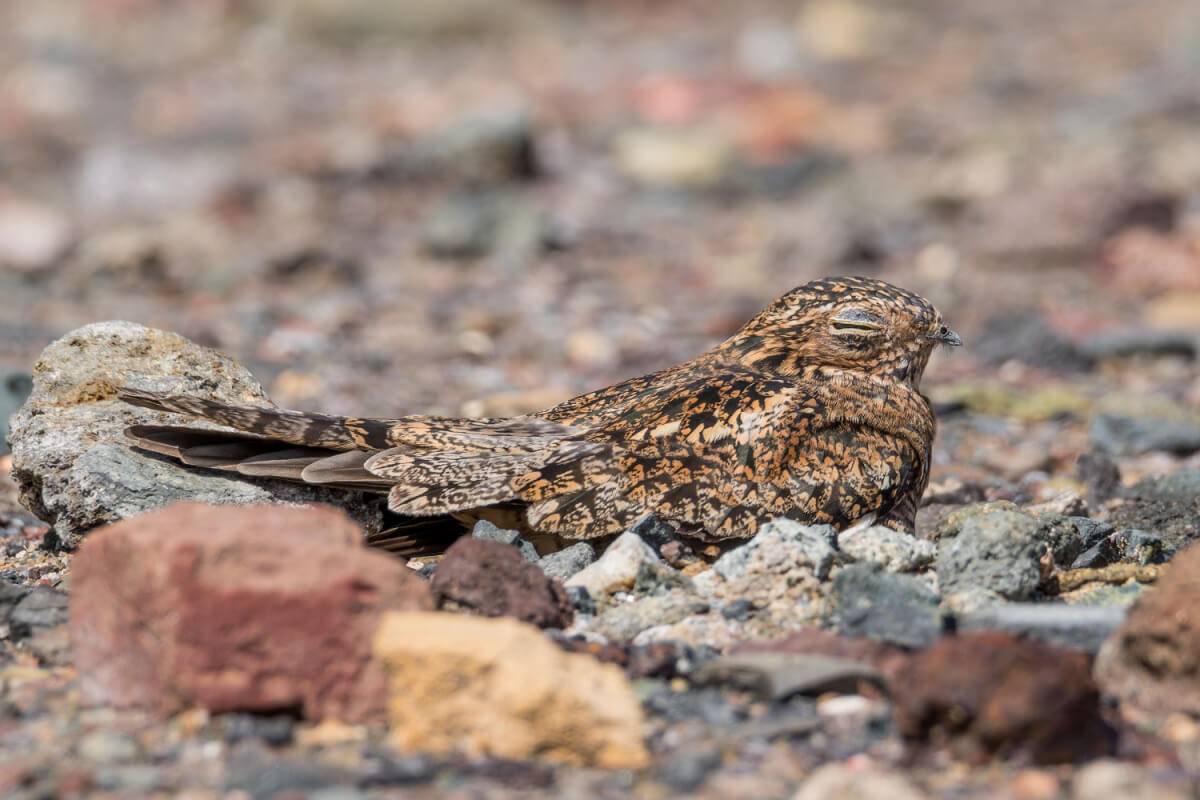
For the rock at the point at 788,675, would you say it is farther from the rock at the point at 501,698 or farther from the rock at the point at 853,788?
the rock at the point at 853,788

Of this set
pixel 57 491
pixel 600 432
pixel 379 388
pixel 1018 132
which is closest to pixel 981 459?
pixel 600 432

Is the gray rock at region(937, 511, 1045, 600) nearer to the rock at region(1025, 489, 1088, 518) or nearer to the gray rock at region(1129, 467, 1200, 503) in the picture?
the rock at region(1025, 489, 1088, 518)

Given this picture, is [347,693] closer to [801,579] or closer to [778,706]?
[778,706]

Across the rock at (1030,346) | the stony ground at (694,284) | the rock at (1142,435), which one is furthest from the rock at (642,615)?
the rock at (1030,346)

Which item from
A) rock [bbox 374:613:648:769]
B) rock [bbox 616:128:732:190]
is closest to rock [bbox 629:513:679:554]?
rock [bbox 374:613:648:769]

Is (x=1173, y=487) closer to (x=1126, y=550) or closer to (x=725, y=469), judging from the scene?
(x=1126, y=550)

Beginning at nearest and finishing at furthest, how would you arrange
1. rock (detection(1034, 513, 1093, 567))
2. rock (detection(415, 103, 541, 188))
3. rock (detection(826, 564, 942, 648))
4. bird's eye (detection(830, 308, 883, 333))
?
rock (detection(826, 564, 942, 648)), rock (detection(1034, 513, 1093, 567)), bird's eye (detection(830, 308, 883, 333)), rock (detection(415, 103, 541, 188))
